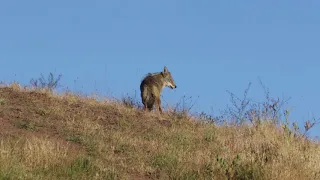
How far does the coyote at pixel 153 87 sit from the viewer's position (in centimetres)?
1648

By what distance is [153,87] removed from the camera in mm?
16734

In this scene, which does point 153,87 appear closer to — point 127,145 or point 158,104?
point 158,104

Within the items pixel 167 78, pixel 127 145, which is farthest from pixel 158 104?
pixel 127 145

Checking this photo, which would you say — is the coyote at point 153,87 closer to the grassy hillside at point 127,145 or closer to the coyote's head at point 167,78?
the coyote's head at point 167,78

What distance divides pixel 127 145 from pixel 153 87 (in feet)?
17.3

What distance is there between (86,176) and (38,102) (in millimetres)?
4898

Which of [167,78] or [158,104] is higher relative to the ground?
[167,78]

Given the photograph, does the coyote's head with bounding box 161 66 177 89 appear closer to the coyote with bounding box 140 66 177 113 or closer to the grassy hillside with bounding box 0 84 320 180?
the coyote with bounding box 140 66 177 113

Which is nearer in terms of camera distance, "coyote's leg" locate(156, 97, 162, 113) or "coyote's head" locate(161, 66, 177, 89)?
"coyote's leg" locate(156, 97, 162, 113)

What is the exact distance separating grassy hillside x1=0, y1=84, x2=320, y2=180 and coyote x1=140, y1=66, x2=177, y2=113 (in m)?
0.97

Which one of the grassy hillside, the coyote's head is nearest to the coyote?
the coyote's head

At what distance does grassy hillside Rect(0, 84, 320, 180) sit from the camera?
9.69 metres

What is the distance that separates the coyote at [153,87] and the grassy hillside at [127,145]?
97 centimetres

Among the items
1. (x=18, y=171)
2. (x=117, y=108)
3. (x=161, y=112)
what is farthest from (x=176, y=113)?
(x=18, y=171)
